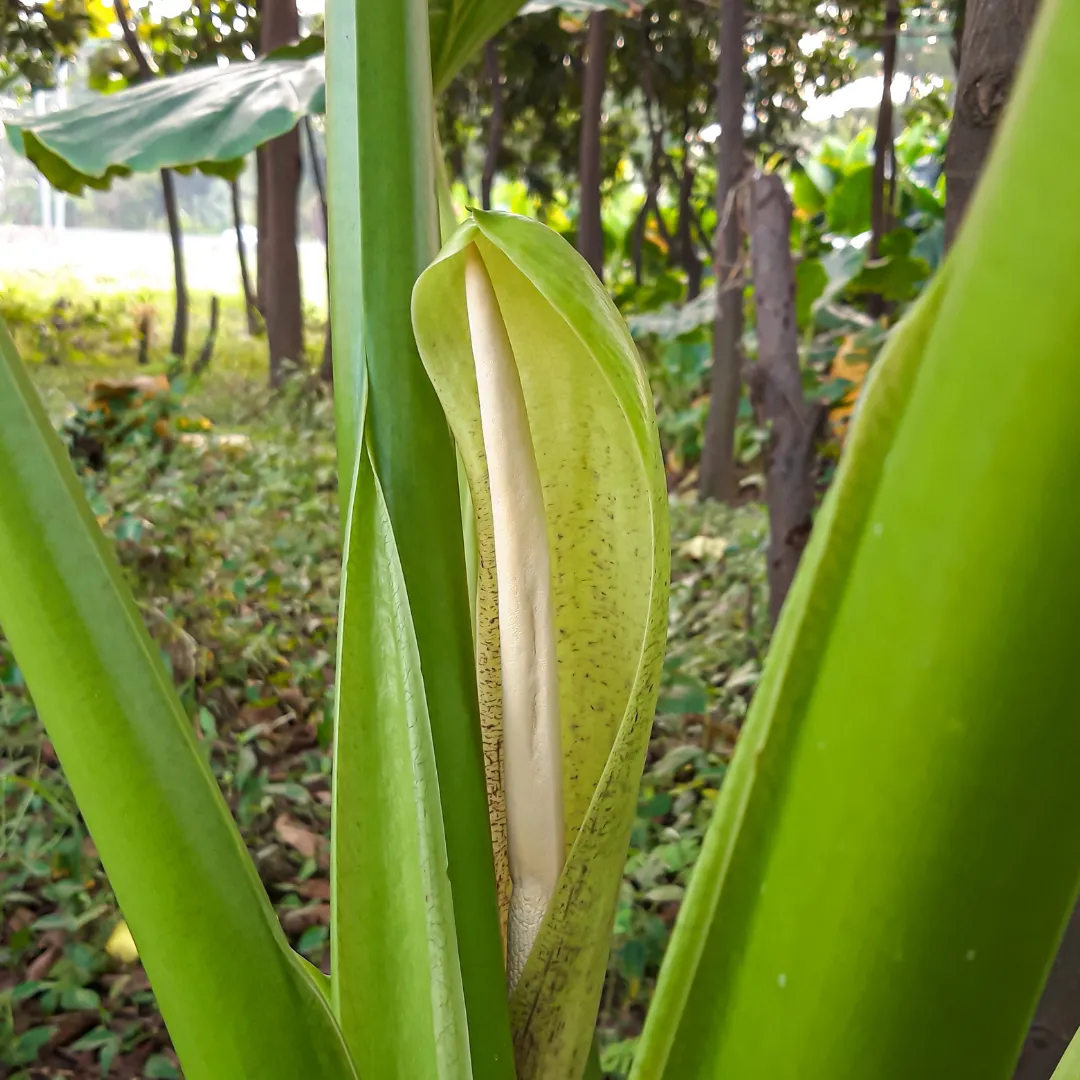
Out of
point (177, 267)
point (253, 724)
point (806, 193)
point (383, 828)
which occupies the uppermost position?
point (383, 828)

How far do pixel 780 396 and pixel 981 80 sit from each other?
575 millimetres

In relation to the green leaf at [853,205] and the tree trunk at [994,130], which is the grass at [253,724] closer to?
the tree trunk at [994,130]

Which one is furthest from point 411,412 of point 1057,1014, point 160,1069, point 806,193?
point 806,193

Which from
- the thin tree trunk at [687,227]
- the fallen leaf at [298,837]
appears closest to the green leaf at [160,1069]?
the fallen leaf at [298,837]

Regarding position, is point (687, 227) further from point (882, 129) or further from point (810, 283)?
point (882, 129)

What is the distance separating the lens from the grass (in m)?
0.85

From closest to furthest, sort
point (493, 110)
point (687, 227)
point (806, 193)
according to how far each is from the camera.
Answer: point (493, 110) < point (687, 227) < point (806, 193)

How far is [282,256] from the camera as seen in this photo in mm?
2871

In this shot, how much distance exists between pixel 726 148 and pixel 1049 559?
2088 millimetres

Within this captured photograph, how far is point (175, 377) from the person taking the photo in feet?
10.4

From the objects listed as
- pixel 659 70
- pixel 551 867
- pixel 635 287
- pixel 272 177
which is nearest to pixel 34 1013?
pixel 551 867

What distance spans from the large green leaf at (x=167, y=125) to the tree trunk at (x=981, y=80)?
1.30 ft

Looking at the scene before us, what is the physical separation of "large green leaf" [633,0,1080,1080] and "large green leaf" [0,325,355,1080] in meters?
0.12

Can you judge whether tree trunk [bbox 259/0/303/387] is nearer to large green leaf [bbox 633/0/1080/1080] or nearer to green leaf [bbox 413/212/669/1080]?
green leaf [bbox 413/212/669/1080]
